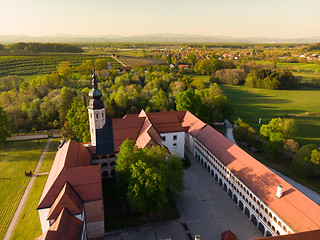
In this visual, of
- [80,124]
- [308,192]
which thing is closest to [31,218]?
[80,124]

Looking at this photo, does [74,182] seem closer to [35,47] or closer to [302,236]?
[302,236]

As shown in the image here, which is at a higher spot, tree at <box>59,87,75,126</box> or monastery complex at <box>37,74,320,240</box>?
tree at <box>59,87,75,126</box>

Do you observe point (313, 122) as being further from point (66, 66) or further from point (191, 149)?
point (66, 66)

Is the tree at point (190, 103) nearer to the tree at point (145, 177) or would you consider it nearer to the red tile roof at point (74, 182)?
the tree at point (145, 177)

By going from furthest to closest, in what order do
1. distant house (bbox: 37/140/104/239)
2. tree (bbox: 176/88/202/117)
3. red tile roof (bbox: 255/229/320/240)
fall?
1. tree (bbox: 176/88/202/117)
2. distant house (bbox: 37/140/104/239)
3. red tile roof (bbox: 255/229/320/240)

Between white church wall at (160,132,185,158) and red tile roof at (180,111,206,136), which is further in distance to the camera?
red tile roof at (180,111,206,136)

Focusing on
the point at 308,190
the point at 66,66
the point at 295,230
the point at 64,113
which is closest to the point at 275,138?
the point at 308,190

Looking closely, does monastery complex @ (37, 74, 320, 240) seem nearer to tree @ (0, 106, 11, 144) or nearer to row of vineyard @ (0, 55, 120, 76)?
tree @ (0, 106, 11, 144)

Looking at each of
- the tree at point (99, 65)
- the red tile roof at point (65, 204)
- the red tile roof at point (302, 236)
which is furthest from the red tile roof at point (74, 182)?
the tree at point (99, 65)

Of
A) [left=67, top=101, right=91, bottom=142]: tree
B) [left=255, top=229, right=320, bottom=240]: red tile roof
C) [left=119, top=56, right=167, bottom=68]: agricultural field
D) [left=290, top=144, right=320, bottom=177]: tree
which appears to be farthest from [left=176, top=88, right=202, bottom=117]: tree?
[left=119, top=56, right=167, bottom=68]: agricultural field
